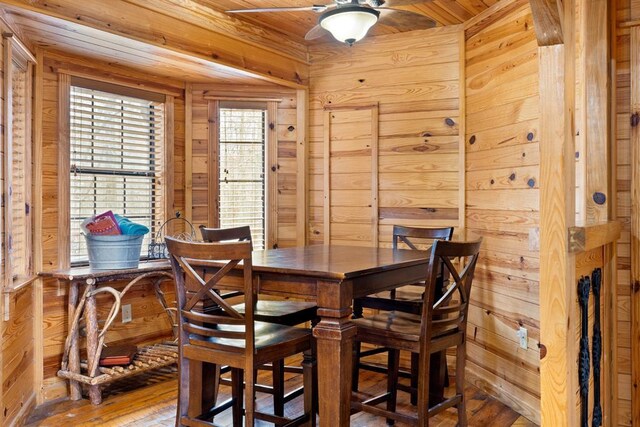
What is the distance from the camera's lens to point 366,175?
402cm

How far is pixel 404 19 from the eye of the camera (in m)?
2.68

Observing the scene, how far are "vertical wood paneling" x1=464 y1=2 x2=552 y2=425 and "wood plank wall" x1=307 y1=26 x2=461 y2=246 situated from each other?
17 centimetres

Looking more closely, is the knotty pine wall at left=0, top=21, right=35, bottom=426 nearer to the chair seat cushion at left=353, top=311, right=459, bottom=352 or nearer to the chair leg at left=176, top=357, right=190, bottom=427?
the chair leg at left=176, top=357, right=190, bottom=427

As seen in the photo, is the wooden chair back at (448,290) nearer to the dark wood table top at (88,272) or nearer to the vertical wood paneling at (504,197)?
the vertical wood paneling at (504,197)

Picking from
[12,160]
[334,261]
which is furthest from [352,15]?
[12,160]

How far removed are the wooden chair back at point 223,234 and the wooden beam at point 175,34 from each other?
3.84ft

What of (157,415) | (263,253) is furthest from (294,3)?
(157,415)

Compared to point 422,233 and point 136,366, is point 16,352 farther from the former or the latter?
point 422,233

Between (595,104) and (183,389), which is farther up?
(595,104)

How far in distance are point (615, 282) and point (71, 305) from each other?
296 cm

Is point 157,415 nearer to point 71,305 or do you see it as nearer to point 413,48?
point 71,305

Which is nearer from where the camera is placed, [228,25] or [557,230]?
[557,230]

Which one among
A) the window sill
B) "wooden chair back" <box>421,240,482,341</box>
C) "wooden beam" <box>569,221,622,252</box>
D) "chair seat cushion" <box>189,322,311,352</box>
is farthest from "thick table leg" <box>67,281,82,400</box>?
"wooden beam" <box>569,221,622,252</box>

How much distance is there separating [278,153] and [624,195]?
2.54 meters
